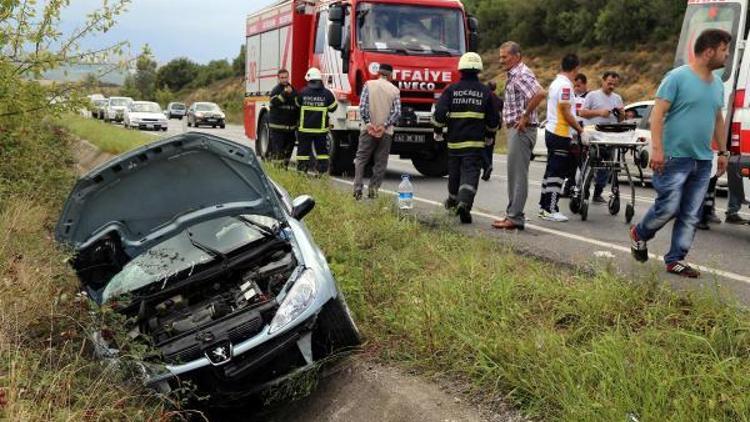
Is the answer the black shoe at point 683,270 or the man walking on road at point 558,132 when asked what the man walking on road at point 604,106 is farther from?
Result: the black shoe at point 683,270

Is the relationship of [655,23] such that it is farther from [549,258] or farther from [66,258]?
[66,258]

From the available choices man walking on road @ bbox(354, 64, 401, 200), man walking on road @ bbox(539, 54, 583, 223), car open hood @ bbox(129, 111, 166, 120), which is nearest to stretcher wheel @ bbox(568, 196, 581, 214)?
man walking on road @ bbox(539, 54, 583, 223)

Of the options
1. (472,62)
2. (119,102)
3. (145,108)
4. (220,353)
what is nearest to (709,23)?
(472,62)

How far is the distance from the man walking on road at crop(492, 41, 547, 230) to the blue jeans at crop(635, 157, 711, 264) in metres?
1.87

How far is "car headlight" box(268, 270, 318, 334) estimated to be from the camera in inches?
151

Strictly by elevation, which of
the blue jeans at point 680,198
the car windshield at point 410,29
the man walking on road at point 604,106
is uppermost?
the car windshield at point 410,29

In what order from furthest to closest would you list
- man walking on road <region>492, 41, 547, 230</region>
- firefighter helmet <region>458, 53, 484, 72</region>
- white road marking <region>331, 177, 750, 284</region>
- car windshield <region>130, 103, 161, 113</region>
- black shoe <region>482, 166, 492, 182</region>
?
car windshield <region>130, 103, 161, 113</region> → black shoe <region>482, 166, 492, 182</region> → firefighter helmet <region>458, 53, 484, 72</region> → man walking on road <region>492, 41, 547, 230</region> → white road marking <region>331, 177, 750, 284</region>

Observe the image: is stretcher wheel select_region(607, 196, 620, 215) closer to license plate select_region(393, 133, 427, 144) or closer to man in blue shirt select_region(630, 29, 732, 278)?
man in blue shirt select_region(630, 29, 732, 278)

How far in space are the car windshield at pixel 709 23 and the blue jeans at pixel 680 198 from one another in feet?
13.5

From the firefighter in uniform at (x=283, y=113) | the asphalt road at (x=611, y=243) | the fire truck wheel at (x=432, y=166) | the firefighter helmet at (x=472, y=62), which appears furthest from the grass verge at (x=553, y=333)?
the fire truck wheel at (x=432, y=166)

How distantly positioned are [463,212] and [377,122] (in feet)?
5.87

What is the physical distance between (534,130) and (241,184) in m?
3.25

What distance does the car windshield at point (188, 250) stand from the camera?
4.30m

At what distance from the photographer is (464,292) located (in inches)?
179
